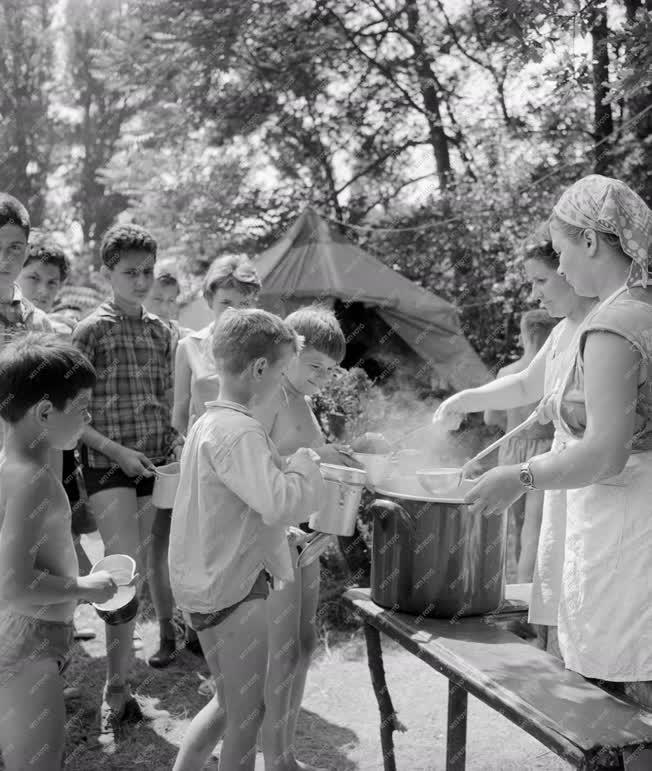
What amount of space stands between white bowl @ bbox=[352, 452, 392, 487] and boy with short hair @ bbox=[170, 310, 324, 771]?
0.39m

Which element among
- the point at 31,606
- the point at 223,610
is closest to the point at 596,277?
the point at 223,610

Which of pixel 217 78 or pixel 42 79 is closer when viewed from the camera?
pixel 217 78

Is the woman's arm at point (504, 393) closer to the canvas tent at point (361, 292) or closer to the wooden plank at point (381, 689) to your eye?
the wooden plank at point (381, 689)

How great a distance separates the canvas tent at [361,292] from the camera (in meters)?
8.65

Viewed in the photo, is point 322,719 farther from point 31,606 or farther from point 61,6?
point 61,6

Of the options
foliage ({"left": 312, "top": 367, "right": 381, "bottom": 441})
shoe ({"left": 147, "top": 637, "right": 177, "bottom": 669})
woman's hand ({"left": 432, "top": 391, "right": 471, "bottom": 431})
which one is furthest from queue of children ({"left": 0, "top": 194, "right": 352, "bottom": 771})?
foliage ({"left": 312, "top": 367, "right": 381, "bottom": 441})

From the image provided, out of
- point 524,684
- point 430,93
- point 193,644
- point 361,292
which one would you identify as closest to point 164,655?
point 193,644

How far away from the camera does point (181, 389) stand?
12.2 ft

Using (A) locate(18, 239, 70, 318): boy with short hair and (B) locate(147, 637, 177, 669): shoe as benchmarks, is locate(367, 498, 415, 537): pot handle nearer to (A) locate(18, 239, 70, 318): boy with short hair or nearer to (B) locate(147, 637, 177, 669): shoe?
(B) locate(147, 637, 177, 669): shoe

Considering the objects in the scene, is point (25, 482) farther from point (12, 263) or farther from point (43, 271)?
point (43, 271)

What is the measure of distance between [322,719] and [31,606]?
1896 mm

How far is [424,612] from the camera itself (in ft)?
7.81

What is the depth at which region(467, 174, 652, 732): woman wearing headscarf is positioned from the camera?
1664mm

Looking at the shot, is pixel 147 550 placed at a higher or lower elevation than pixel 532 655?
lower
